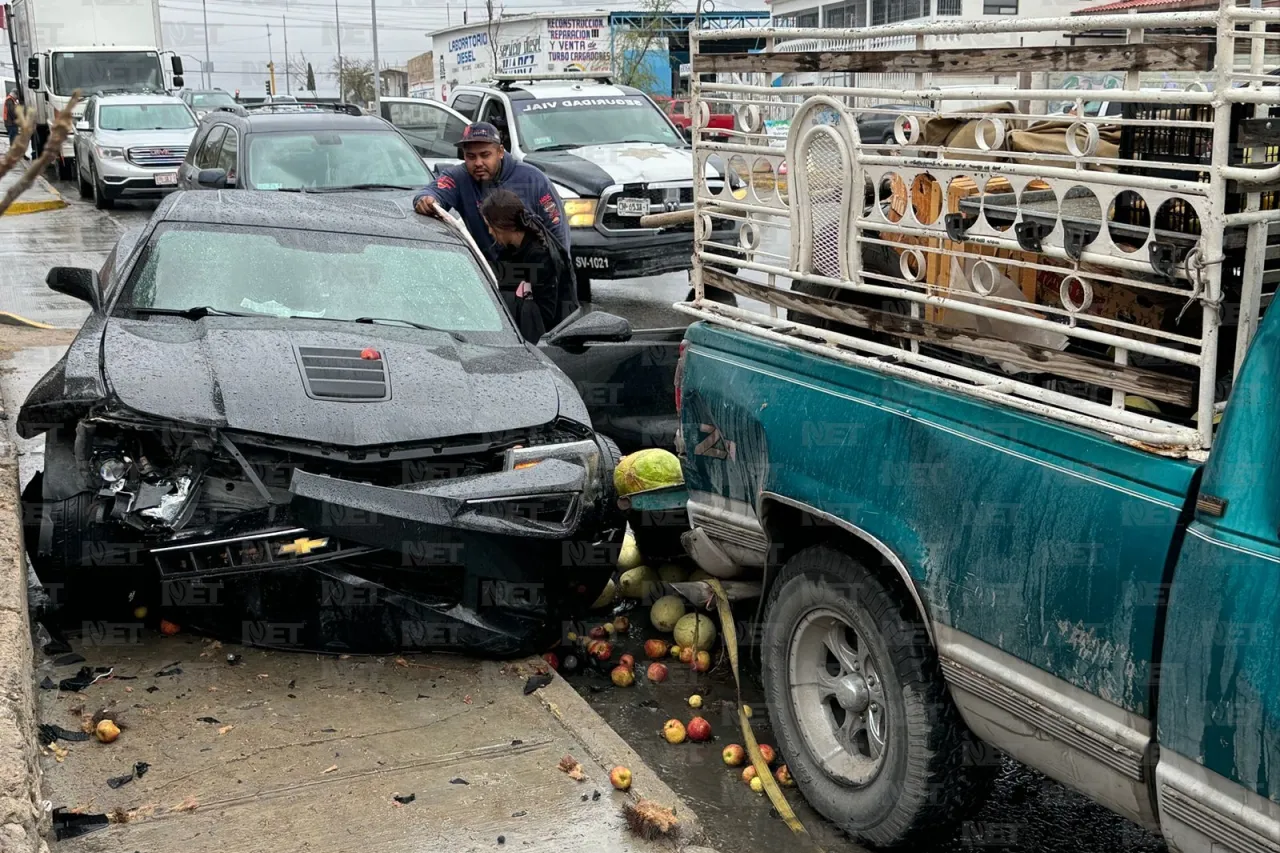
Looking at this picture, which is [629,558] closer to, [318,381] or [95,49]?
[318,381]

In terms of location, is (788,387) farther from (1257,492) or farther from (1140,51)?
(1257,492)

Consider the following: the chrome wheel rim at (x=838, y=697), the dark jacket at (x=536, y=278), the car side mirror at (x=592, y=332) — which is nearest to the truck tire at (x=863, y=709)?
the chrome wheel rim at (x=838, y=697)

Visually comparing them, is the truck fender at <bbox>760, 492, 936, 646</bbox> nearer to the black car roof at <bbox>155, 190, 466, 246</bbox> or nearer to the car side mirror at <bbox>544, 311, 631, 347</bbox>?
the car side mirror at <bbox>544, 311, 631, 347</bbox>

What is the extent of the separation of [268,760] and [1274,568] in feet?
9.48

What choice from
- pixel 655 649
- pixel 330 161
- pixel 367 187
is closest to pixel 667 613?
pixel 655 649

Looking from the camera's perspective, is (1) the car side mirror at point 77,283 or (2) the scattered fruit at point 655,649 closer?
(2) the scattered fruit at point 655,649

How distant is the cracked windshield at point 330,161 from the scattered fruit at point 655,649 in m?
6.97

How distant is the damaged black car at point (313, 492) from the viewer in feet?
14.6

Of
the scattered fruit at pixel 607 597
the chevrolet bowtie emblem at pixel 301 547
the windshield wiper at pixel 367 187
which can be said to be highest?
the windshield wiper at pixel 367 187

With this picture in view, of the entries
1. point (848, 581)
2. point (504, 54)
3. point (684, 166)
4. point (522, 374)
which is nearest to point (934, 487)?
point (848, 581)

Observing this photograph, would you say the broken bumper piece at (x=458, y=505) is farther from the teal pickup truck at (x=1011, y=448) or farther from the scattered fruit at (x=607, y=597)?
the scattered fruit at (x=607, y=597)

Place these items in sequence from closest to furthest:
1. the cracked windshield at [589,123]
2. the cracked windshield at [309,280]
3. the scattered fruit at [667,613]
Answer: the scattered fruit at [667,613], the cracked windshield at [309,280], the cracked windshield at [589,123]

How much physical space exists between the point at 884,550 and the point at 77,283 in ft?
12.5

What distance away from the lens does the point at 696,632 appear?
5199 millimetres
